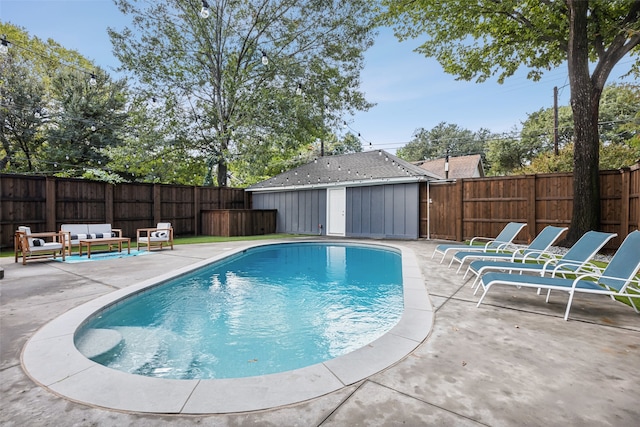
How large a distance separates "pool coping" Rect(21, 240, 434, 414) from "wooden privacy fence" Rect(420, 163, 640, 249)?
7673mm

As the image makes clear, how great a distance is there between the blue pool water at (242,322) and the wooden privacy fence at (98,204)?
645 cm

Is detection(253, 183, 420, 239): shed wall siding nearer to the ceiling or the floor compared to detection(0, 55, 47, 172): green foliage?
nearer to the floor

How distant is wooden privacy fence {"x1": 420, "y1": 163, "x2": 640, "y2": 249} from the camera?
7117mm

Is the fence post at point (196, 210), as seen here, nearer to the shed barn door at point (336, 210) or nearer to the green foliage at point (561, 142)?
the shed barn door at point (336, 210)

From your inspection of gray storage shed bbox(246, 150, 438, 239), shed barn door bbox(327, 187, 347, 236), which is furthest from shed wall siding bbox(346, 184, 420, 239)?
shed barn door bbox(327, 187, 347, 236)

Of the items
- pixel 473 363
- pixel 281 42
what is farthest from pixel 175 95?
pixel 473 363

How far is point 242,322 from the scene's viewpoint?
11.6 feet

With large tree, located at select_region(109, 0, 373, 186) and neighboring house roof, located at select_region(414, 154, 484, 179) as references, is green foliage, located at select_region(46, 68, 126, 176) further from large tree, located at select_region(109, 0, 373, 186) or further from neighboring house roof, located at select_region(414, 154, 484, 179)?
neighboring house roof, located at select_region(414, 154, 484, 179)

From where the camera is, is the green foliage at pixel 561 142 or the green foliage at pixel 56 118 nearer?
the green foliage at pixel 561 142

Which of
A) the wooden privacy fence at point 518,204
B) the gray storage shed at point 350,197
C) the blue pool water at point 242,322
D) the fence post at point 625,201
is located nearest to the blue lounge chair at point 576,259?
the blue pool water at point 242,322

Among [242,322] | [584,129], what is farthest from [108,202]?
[584,129]

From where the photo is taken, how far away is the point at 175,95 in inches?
597

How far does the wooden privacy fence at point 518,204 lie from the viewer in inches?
280

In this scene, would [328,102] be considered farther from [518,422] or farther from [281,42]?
[518,422]
